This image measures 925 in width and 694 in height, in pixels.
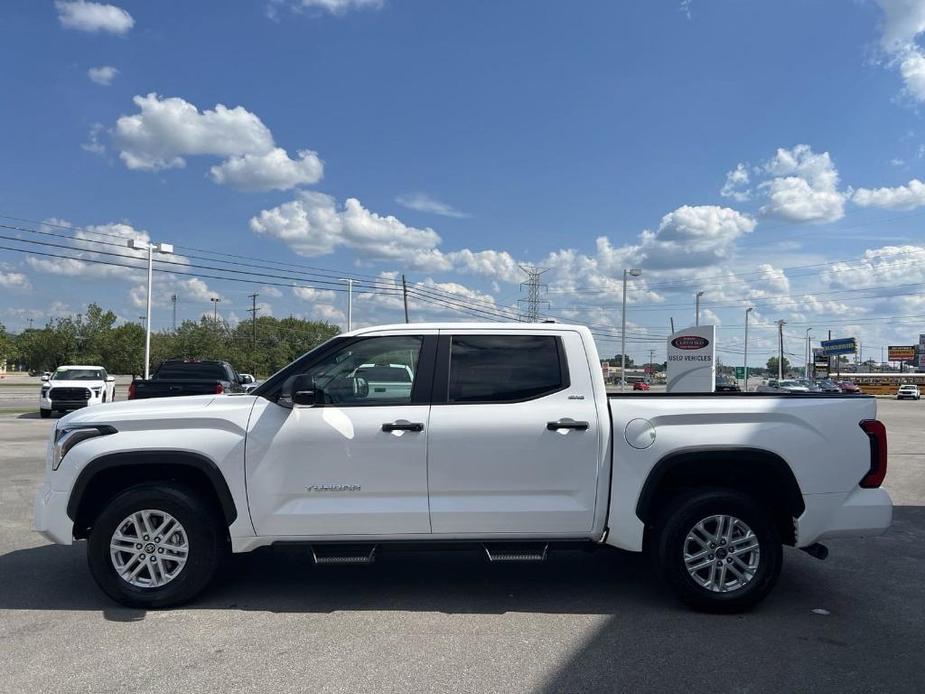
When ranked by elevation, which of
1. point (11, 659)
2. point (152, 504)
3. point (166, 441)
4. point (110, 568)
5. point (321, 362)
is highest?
point (321, 362)

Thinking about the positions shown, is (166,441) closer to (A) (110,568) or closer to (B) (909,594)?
(A) (110,568)

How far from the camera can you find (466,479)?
472 centimetres

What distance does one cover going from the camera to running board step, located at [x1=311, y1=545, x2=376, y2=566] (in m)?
4.69

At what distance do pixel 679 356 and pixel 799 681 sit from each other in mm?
18897

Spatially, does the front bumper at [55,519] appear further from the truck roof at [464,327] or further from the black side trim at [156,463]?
the truck roof at [464,327]

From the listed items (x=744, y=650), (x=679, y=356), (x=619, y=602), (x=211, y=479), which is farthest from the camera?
(x=679, y=356)

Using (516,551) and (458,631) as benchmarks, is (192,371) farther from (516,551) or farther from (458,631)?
(458,631)

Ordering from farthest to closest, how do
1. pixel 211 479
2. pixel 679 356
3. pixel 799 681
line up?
pixel 679 356
pixel 211 479
pixel 799 681

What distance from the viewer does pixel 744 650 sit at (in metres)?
4.20

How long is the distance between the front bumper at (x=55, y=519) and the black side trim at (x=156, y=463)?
0.05 m

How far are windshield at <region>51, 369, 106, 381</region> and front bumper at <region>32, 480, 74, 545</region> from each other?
2089 cm

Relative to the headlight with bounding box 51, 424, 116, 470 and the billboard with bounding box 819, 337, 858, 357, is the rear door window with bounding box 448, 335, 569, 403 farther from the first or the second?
the billboard with bounding box 819, 337, 858, 357

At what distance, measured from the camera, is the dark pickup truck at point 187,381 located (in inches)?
584

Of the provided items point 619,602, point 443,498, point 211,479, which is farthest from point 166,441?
point 619,602
